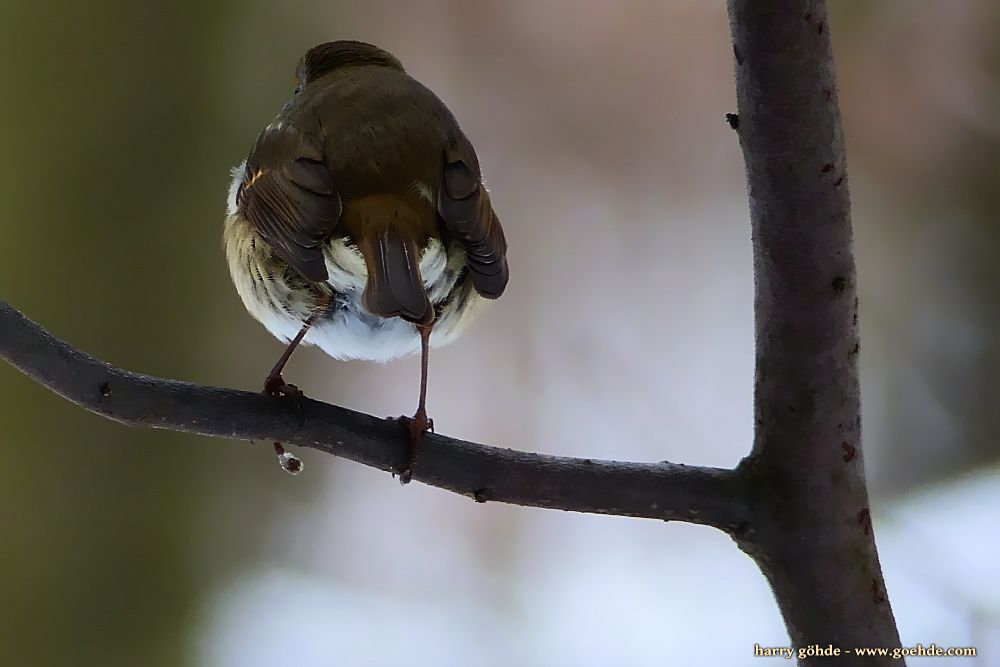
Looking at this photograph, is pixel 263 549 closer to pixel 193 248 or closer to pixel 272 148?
pixel 193 248

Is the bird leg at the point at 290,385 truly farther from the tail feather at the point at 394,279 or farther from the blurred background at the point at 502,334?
the blurred background at the point at 502,334

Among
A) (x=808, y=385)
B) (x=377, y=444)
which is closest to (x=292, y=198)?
(x=377, y=444)

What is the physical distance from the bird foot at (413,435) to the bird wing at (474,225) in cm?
20

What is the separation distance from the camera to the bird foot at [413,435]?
3.84 ft

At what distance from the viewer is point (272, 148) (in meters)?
1.41

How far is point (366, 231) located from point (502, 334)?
1.22 m

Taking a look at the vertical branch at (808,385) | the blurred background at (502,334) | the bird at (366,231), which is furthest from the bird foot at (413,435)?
the blurred background at (502,334)

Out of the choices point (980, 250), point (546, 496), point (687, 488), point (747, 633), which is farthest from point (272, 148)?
point (980, 250)

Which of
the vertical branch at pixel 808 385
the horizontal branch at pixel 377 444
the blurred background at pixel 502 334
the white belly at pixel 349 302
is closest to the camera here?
the horizontal branch at pixel 377 444

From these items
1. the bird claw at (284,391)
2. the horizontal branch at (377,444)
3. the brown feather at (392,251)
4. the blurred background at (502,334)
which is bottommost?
the horizontal branch at (377,444)

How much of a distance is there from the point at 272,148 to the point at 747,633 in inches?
61.0

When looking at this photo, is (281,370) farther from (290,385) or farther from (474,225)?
(474,225)

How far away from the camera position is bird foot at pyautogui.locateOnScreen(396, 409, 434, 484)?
1.17m

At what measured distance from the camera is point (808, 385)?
4.06 feet
